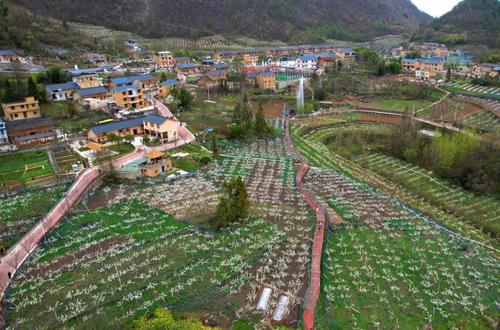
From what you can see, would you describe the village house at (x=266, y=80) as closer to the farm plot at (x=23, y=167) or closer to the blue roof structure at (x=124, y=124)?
the blue roof structure at (x=124, y=124)

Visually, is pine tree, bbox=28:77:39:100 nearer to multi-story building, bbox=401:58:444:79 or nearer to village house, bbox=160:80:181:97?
village house, bbox=160:80:181:97

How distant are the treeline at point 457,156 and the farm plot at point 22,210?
2796 cm

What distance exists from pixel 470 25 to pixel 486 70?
35.1 metres

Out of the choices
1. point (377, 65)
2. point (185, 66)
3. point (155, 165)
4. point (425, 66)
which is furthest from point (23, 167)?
point (425, 66)

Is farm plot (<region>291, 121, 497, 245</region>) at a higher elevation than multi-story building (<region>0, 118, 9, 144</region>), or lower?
lower

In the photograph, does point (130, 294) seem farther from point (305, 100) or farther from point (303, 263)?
point (305, 100)

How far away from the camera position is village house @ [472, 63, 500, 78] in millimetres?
57625

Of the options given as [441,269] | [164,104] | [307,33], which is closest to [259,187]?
[441,269]

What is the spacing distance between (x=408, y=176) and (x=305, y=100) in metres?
24.5

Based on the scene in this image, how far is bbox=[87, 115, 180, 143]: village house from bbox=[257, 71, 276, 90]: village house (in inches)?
984

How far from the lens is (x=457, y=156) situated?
2927 centimetres

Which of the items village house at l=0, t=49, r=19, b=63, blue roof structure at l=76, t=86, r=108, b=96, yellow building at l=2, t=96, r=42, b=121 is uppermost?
village house at l=0, t=49, r=19, b=63

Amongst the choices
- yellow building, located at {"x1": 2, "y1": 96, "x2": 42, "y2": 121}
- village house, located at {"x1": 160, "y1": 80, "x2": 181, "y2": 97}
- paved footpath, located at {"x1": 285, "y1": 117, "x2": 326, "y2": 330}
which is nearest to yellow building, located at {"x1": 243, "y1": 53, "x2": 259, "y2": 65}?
village house, located at {"x1": 160, "y1": 80, "x2": 181, "y2": 97}

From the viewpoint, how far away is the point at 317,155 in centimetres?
3350
